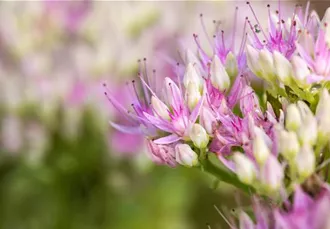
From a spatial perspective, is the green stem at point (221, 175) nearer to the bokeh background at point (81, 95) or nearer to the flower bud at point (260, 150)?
the flower bud at point (260, 150)

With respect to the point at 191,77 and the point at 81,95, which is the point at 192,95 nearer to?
the point at 191,77

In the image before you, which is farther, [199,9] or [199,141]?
[199,9]

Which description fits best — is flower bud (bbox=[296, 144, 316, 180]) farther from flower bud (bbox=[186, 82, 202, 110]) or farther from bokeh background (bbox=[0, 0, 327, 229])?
bokeh background (bbox=[0, 0, 327, 229])

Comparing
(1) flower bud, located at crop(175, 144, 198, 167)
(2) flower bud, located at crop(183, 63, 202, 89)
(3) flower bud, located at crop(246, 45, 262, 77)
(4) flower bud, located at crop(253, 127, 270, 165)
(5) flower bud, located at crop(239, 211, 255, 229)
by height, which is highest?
(2) flower bud, located at crop(183, 63, 202, 89)

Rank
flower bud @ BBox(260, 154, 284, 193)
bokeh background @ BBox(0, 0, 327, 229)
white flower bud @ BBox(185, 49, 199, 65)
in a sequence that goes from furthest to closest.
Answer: bokeh background @ BBox(0, 0, 327, 229)
white flower bud @ BBox(185, 49, 199, 65)
flower bud @ BBox(260, 154, 284, 193)

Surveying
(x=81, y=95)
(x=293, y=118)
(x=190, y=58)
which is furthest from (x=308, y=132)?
(x=81, y=95)


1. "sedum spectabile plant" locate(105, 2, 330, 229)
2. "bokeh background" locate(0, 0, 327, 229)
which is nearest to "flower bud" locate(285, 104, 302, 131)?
"sedum spectabile plant" locate(105, 2, 330, 229)

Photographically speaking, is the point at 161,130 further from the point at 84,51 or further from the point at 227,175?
the point at 84,51

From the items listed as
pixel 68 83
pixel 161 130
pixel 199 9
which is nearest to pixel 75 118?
pixel 68 83
